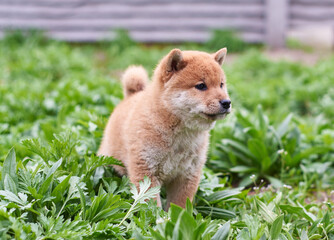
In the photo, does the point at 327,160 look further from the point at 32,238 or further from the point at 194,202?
the point at 32,238

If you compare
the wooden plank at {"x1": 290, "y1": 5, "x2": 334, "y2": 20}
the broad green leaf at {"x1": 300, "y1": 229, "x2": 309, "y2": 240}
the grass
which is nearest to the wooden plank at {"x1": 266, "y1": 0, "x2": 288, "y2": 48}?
the wooden plank at {"x1": 290, "y1": 5, "x2": 334, "y2": 20}

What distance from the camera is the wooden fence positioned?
1099 centimetres

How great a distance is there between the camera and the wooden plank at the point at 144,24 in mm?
11023

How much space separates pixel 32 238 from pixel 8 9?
9525mm

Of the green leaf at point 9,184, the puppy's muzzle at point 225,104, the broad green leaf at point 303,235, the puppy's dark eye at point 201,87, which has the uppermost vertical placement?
the puppy's dark eye at point 201,87

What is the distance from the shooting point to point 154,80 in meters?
3.58

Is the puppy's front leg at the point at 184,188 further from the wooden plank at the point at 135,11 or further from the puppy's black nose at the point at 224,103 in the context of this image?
the wooden plank at the point at 135,11

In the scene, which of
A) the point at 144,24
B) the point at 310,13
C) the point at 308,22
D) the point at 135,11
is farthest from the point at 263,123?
the point at 310,13

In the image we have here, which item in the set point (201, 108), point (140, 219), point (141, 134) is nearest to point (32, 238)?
point (140, 219)

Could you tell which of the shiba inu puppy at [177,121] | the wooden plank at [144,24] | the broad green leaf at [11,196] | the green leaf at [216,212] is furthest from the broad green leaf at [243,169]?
the wooden plank at [144,24]

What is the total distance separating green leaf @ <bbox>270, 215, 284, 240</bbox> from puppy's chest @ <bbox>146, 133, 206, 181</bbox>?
779 mm

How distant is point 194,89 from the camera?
3264 millimetres

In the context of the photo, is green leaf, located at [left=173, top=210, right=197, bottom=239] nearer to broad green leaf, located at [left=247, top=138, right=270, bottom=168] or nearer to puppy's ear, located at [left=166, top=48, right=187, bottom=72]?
puppy's ear, located at [left=166, top=48, right=187, bottom=72]

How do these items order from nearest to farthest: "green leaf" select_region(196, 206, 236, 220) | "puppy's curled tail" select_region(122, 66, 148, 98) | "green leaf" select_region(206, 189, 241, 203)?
"green leaf" select_region(196, 206, 236, 220) < "green leaf" select_region(206, 189, 241, 203) < "puppy's curled tail" select_region(122, 66, 148, 98)
